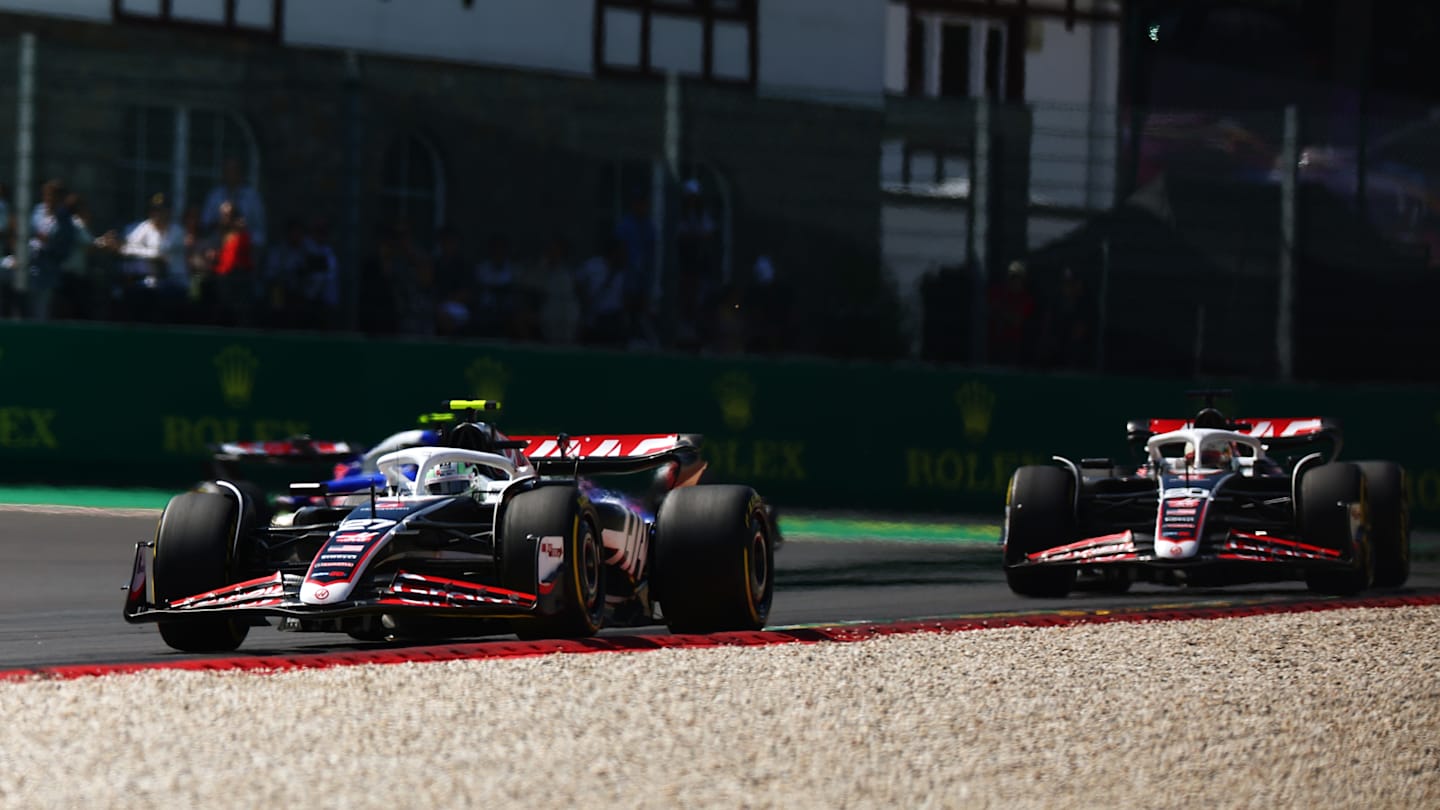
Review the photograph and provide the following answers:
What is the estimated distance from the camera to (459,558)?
364 inches

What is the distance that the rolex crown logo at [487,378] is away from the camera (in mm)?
17422

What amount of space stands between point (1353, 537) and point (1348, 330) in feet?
22.0

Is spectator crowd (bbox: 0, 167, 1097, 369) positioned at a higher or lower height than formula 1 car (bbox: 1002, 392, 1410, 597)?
higher

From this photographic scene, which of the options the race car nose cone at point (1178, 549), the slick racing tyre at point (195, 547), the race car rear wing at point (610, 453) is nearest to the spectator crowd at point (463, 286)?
the race car nose cone at point (1178, 549)

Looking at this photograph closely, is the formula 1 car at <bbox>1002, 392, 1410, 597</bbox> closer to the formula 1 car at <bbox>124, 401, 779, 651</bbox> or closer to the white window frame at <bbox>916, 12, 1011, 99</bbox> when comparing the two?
the formula 1 car at <bbox>124, 401, 779, 651</bbox>

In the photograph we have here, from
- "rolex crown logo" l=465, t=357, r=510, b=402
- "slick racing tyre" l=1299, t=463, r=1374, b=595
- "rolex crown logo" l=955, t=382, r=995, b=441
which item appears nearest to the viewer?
"slick racing tyre" l=1299, t=463, r=1374, b=595

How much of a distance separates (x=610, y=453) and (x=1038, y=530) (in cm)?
323

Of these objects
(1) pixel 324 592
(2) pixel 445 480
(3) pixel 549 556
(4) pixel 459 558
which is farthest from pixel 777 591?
(1) pixel 324 592

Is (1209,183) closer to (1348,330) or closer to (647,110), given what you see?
(1348,330)

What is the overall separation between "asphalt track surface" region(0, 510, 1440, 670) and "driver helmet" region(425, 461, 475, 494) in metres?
0.70

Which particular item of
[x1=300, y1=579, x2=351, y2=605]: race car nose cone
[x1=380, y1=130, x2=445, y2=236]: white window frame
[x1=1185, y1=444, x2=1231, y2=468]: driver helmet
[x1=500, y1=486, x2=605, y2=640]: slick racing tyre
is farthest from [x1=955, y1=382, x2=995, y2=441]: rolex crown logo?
[x1=300, y1=579, x2=351, y2=605]: race car nose cone

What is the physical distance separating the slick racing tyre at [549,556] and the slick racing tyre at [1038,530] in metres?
4.35

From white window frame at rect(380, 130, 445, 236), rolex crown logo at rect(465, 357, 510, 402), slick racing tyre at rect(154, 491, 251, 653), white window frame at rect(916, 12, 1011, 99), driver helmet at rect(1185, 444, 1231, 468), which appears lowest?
slick racing tyre at rect(154, 491, 251, 653)

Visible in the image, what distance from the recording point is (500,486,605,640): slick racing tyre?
882 cm
